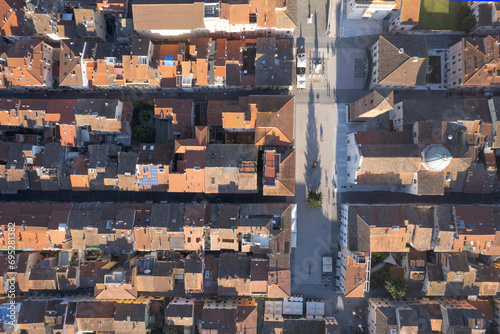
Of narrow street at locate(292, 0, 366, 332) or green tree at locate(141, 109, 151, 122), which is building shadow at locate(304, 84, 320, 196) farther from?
green tree at locate(141, 109, 151, 122)

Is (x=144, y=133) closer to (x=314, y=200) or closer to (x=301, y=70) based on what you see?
(x=301, y=70)

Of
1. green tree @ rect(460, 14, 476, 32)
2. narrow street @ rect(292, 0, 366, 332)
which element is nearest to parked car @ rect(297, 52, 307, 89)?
narrow street @ rect(292, 0, 366, 332)

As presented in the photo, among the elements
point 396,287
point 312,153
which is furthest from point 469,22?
point 396,287

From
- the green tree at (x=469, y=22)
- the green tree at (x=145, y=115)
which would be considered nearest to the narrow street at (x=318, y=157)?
the green tree at (x=469, y=22)

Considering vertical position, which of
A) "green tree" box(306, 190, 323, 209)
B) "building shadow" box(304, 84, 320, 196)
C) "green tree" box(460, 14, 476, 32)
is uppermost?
"green tree" box(460, 14, 476, 32)

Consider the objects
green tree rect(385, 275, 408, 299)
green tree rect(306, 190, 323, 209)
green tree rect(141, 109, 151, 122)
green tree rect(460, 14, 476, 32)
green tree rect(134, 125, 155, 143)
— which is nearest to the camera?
green tree rect(385, 275, 408, 299)

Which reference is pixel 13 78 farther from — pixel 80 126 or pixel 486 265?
pixel 486 265

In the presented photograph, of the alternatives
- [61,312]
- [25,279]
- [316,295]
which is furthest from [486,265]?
[25,279]
